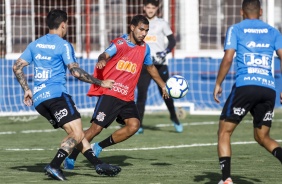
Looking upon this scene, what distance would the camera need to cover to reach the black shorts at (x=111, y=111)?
450 inches

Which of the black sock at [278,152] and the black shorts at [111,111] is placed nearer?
the black sock at [278,152]

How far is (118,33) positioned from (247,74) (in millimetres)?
12810

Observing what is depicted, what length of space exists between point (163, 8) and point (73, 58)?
A: 443 inches

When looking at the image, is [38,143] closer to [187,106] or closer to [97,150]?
[97,150]

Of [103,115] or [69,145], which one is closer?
[69,145]

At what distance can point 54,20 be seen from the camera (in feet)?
34.8

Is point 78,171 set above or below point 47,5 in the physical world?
below

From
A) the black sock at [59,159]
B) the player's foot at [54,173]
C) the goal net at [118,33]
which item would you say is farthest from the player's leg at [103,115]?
the goal net at [118,33]

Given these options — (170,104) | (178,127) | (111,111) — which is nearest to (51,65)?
(111,111)

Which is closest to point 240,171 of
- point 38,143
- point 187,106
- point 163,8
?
point 38,143

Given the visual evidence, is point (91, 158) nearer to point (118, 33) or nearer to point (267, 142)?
point (267, 142)

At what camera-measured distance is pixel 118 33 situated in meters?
22.1

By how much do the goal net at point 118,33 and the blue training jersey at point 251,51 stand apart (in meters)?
9.88

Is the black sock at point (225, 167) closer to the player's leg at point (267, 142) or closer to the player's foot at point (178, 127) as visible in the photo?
the player's leg at point (267, 142)
